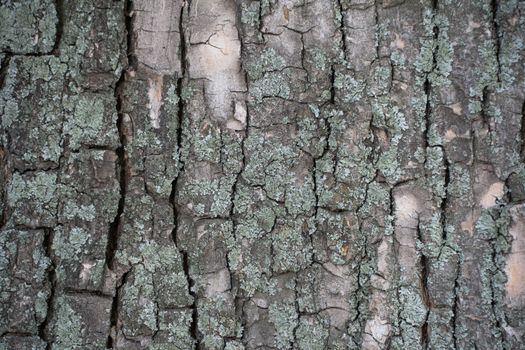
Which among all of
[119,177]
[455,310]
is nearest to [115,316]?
[119,177]

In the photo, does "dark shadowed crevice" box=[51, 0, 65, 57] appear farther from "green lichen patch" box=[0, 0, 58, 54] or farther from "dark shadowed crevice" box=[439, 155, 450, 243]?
"dark shadowed crevice" box=[439, 155, 450, 243]

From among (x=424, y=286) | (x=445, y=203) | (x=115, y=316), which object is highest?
(x=445, y=203)

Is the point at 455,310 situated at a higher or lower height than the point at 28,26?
lower

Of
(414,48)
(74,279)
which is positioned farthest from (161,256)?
(414,48)

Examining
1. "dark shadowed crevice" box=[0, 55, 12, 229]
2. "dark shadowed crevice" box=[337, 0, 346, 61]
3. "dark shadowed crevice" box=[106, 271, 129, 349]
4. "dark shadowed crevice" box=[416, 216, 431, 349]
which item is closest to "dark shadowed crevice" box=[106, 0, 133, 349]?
"dark shadowed crevice" box=[106, 271, 129, 349]

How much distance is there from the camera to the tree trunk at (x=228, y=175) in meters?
1.60

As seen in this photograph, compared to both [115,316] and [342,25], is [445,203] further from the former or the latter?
[115,316]

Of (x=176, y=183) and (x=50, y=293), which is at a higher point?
(x=176, y=183)

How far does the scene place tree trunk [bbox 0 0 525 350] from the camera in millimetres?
1601

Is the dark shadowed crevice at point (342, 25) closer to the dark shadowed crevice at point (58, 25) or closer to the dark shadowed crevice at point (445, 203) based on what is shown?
the dark shadowed crevice at point (445, 203)

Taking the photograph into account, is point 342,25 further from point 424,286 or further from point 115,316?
point 115,316

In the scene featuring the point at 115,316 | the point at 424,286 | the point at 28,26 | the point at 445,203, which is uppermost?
the point at 28,26

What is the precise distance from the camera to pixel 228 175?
1.62 m

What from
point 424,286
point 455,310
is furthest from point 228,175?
point 455,310
